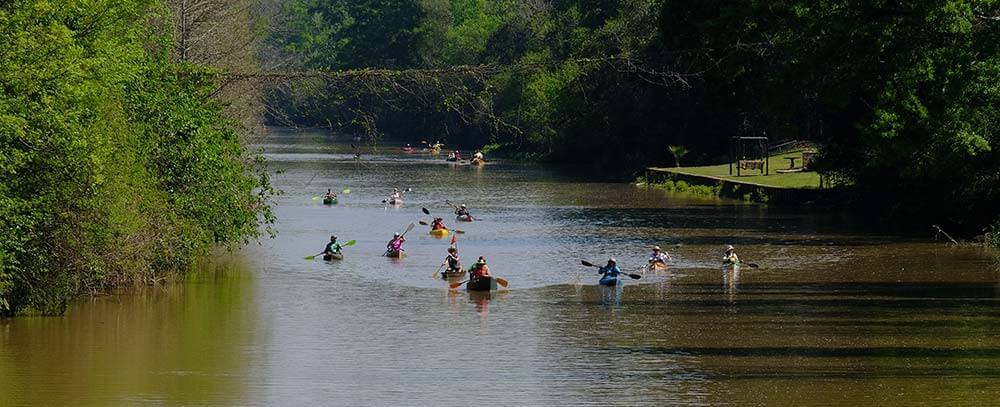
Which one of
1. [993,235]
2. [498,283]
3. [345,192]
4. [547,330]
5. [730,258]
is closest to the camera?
[547,330]

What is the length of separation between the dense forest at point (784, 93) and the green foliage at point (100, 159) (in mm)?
3140

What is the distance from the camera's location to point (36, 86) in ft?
87.9

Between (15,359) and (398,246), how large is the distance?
21.6m

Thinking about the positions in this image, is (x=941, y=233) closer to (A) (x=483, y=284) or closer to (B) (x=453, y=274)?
(B) (x=453, y=274)

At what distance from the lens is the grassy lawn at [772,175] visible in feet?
237

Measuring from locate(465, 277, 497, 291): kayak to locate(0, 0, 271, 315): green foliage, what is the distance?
21.4 ft

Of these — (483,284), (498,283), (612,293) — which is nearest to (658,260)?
(612,293)

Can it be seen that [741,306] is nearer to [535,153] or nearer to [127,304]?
[127,304]

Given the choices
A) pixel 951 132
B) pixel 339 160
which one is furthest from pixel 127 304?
pixel 339 160

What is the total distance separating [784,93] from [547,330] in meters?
12.4

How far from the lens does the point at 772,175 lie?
7812 cm

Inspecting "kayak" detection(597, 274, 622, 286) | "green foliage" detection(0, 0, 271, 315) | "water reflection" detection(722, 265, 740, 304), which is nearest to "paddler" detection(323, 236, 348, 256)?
"green foliage" detection(0, 0, 271, 315)

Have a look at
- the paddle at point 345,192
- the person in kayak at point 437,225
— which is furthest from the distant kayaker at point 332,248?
the paddle at point 345,192

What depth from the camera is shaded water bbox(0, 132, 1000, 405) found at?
2666cm
